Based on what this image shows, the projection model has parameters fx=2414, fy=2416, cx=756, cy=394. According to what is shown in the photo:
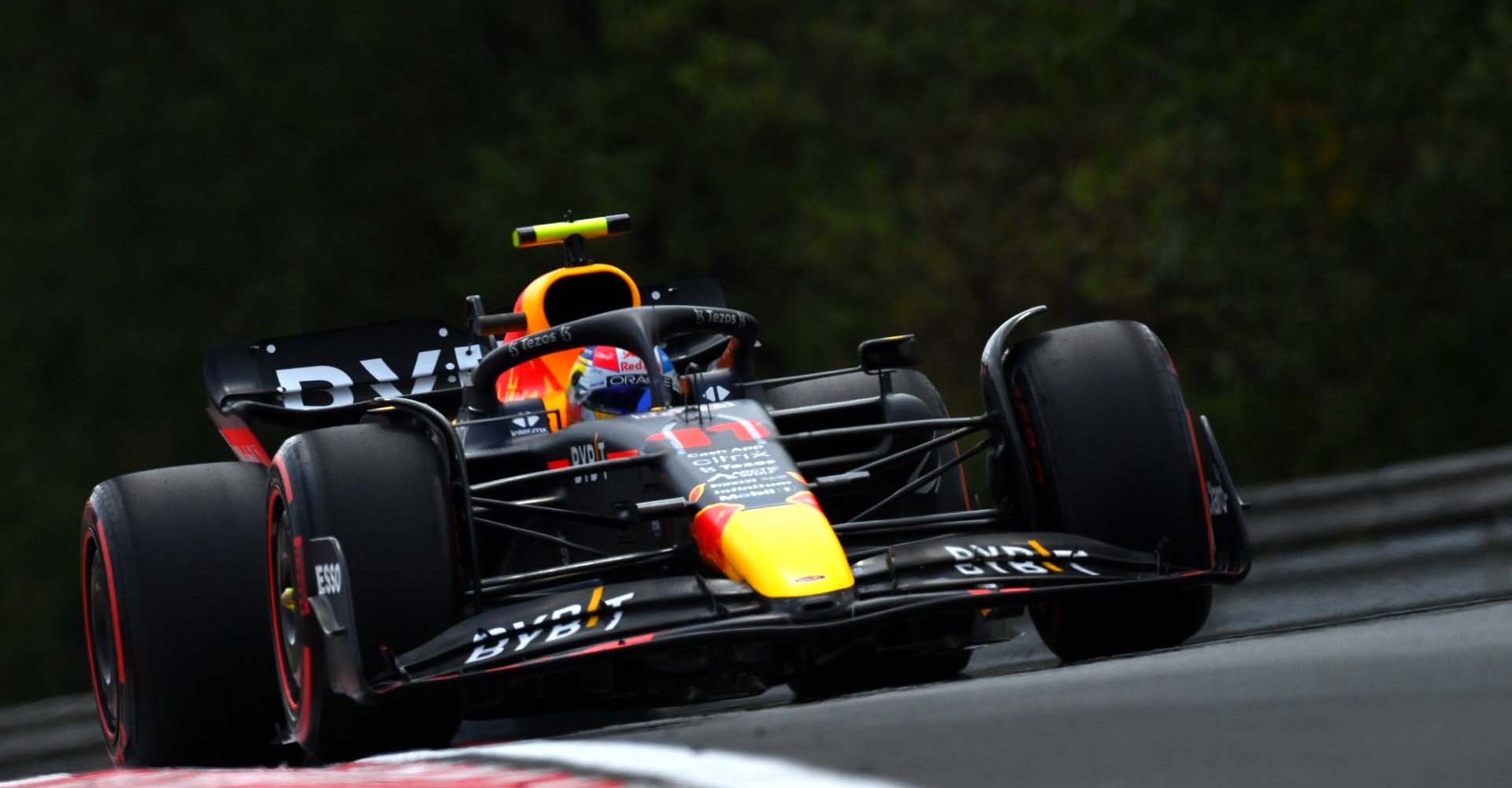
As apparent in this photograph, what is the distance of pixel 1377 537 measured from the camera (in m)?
9.15

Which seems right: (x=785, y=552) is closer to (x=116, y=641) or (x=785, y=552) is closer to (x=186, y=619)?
(x=186, y=619)

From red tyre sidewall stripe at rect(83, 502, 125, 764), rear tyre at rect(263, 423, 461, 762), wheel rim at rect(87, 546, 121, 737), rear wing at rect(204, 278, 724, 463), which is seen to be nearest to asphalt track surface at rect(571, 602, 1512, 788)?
rear tyre at rect(263, 423, 461, 762)

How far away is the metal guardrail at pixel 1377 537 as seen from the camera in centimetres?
852

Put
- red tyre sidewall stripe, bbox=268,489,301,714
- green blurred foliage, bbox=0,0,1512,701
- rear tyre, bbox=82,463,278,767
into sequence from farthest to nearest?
green blurred foliage, bbox=0,0,1512,701
rear tyre, bbox=82,463,278,767
red tyre sidewall stripe, bbox=268,489,301,714

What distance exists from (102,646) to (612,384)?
1.79 m

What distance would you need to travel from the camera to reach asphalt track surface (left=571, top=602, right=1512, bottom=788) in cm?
378

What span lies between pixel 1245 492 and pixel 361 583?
14.5 ft

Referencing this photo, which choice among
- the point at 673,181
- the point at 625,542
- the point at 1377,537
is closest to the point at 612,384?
the point at 625,542

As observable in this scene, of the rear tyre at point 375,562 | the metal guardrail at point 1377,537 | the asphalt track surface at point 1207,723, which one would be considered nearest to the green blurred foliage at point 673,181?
the metal guardrail at point 1377,537

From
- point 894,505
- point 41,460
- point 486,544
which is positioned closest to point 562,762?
point 486,544

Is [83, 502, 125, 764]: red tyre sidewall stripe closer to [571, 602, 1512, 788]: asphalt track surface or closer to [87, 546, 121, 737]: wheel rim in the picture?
[87, 546, 121, 737]: wheel rim

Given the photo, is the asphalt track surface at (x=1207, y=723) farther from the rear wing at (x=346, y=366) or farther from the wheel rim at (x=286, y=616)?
the rear wing at (x=346, y=366)

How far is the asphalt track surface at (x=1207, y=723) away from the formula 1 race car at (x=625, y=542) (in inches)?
22.6

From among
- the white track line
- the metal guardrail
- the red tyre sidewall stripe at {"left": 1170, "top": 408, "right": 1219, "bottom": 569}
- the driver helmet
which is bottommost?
the metal guardrail
